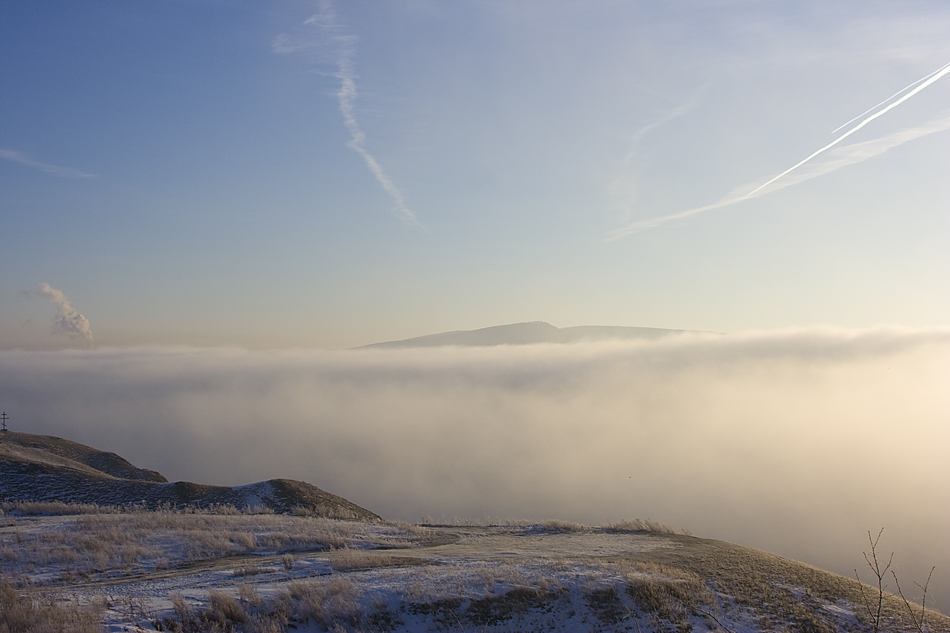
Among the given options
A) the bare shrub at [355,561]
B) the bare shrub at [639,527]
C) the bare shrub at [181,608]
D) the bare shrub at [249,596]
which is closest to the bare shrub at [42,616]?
the bare shrub at [181,608]

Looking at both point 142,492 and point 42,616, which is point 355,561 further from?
point 142,492

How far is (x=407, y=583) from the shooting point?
1231 centimetres

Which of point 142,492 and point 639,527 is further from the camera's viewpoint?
point 142,492

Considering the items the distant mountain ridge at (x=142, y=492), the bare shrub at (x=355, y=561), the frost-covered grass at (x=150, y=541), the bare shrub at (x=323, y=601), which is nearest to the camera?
the bare shrub at (x=323, y=601)

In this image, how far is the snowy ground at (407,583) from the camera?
430 inches

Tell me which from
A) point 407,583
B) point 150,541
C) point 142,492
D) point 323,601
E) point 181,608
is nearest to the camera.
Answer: point 181,608

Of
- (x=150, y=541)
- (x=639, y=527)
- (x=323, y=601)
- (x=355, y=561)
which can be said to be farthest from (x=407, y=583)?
(x=639, y=527)

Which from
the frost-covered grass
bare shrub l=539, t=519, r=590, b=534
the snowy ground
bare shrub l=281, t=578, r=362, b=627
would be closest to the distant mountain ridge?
the frost-covered grass

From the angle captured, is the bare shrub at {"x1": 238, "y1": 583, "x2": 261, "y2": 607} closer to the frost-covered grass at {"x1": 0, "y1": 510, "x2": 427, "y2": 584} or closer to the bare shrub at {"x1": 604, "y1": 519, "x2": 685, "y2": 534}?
the frost-covered grass at {"x1": 0, "y1": 510, "x2": 427, "y2": 584}

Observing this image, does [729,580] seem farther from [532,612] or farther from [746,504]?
[746,504]

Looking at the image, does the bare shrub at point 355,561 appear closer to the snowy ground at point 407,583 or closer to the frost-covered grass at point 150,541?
the snowy ground at point 407,583

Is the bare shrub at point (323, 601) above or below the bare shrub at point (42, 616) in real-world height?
below

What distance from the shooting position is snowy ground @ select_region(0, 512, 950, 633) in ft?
35.8

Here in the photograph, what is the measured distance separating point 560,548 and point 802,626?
7734 mm
